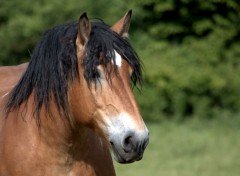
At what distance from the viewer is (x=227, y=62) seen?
13.8 meters

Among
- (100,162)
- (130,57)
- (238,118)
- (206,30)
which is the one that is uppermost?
(130,57)

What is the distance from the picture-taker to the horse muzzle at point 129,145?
12.9 feet

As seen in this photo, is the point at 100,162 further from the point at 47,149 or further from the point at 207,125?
the point at 207,125

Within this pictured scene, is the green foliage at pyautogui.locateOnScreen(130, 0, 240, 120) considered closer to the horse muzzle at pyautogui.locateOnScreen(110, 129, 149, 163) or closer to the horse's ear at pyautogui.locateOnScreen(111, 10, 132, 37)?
the horse's ear at pyautogui.locateOnScreen(111, 10, 132, 37)

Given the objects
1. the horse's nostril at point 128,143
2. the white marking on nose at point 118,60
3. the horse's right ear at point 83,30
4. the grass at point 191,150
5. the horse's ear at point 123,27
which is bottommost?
the grass at point 191,150

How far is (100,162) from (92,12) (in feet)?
30.3

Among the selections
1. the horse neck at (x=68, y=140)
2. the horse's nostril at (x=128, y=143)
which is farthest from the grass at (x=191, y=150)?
the horse's nostril at (x=128, y=143)

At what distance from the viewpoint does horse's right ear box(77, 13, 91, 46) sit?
13.8ft

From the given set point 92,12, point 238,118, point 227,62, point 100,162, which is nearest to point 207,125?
point 238,118

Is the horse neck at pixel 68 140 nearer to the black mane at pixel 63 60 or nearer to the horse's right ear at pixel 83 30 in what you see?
the black mane at pixel 63 60

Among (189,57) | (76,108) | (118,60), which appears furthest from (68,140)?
(189,57)

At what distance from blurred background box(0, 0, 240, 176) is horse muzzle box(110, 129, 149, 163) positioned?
7.61 meters

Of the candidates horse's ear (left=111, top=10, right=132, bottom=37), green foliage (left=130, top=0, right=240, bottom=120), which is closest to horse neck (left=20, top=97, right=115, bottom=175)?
horse's ear (left=111, top=10, right=132, bottom=37)

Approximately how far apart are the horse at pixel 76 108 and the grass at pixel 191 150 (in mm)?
4493
